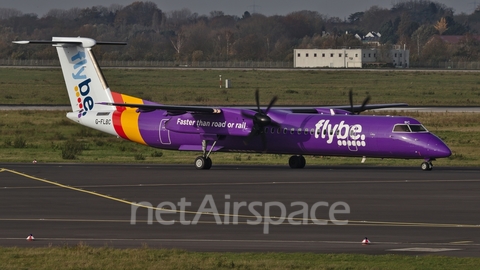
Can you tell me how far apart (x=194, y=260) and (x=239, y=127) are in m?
19.1

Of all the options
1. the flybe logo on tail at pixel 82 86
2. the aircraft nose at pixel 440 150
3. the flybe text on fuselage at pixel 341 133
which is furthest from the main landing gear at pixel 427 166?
the flybe logo on tail at pixel 82 86

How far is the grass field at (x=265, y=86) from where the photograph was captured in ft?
283

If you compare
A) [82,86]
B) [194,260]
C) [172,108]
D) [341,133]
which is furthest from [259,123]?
[194,260]

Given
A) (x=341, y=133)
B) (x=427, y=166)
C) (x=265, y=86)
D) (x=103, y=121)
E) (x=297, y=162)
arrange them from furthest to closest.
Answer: (x=265, y=86), (x=103, y=121), (x=297, y=162), (x=341, y=133), (x=427, y=166)

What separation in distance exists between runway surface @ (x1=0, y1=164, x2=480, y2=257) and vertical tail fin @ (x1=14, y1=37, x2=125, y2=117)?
417 centimetres

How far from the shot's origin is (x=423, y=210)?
23391 millimetres

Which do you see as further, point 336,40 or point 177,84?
point 336,40

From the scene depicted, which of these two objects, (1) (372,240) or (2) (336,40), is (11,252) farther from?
(2) (336,40)

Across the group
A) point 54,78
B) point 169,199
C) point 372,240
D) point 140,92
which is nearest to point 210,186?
point 169,199

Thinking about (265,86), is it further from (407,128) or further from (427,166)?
(407,128)

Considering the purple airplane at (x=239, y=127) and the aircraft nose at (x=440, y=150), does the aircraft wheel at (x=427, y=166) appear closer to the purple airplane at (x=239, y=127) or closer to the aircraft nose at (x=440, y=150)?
the purple airplane at (x=239, y=127)

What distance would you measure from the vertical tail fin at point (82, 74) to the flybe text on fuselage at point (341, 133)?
9997 mm

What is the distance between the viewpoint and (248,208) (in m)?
23.9

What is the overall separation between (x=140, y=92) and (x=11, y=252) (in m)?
78.8
